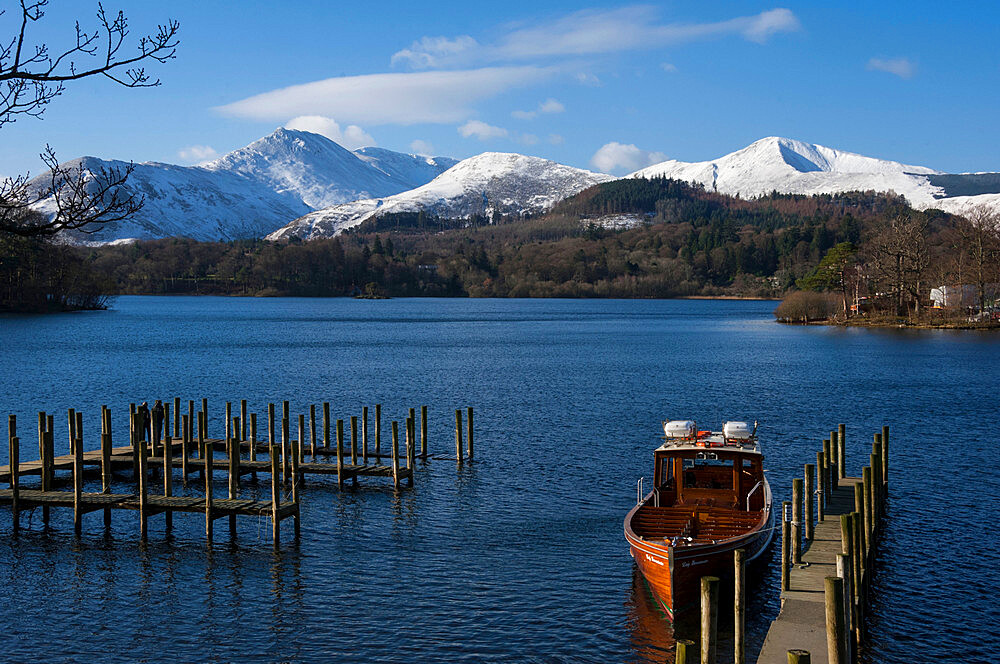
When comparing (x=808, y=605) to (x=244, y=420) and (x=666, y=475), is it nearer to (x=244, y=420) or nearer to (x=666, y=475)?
(x=666, y=475)

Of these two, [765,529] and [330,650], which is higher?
[765,529]

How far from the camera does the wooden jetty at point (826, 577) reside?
1602cm

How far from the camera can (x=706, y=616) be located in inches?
629

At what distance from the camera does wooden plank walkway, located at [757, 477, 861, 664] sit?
17641 millimetres

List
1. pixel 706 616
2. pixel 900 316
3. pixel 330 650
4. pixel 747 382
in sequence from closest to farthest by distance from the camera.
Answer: pixel 706 616 < pixel 330 650 < pixel 747 382 < pixel 900 316

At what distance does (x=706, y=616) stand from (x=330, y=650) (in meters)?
8.87

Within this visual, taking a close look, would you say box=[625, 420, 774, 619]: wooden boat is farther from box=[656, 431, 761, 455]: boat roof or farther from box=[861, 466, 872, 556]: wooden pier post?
box=[861, 466, 872, 556]: wooden pier post

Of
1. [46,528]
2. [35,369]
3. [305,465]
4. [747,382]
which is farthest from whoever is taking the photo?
[35,369]

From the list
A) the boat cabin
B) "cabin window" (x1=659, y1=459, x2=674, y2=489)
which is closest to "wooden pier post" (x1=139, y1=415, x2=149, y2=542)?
the boat cabin

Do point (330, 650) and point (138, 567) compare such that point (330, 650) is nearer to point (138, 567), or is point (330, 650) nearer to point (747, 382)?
point (138, 567)

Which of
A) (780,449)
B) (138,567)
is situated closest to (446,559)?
A: (138,567)

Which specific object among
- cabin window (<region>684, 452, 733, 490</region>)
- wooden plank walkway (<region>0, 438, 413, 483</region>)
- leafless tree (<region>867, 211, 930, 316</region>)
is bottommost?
wooden plank walkway (<region>0, 438, 413, 483</region>)

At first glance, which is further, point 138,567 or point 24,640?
point 138,567

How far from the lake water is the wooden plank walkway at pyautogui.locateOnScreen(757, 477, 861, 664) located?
1.33 meters
